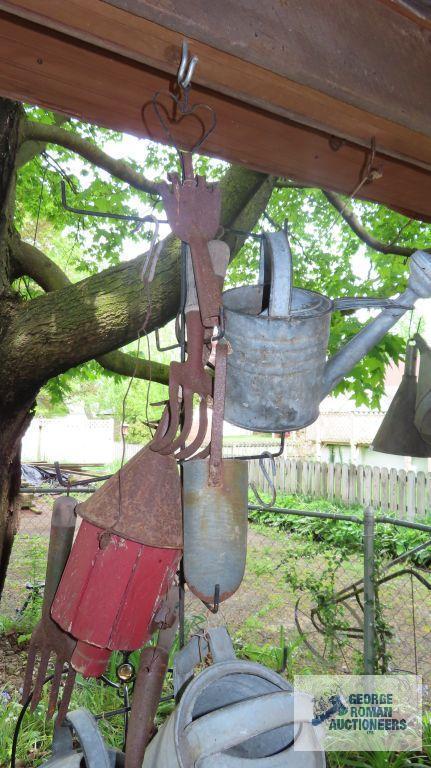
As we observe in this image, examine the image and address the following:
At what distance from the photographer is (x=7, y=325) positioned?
8.89ft

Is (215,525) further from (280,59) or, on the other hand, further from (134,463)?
(280,59)

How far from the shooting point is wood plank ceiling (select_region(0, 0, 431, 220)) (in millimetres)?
888

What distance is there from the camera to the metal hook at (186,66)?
2.92 ft

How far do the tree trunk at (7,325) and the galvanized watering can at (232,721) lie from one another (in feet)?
6.46

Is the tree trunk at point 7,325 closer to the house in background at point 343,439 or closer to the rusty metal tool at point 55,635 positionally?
the rusty metal tool at point 55,635

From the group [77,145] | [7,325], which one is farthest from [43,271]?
[7,325]

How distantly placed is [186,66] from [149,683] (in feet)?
3.88

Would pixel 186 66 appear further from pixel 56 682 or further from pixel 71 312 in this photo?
pixel 71 312

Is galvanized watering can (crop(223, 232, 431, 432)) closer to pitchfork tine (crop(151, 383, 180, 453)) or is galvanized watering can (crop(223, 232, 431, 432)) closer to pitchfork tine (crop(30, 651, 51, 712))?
pitchfork tine (crop(151, 383, 180, 453))

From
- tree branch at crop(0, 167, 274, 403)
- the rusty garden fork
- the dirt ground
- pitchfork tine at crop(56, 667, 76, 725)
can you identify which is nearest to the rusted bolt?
the rusty garden fork

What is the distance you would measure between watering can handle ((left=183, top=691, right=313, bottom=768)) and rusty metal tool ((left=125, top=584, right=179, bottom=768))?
0.28m

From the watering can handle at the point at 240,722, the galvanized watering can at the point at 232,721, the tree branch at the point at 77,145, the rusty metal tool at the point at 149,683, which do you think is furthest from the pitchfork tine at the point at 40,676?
the tree branch at the point at 77,145

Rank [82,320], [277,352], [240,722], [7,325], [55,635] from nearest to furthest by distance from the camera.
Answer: [240,722], [277,352], [55,635], [82,320], [7,325]

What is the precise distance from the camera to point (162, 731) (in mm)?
1006
